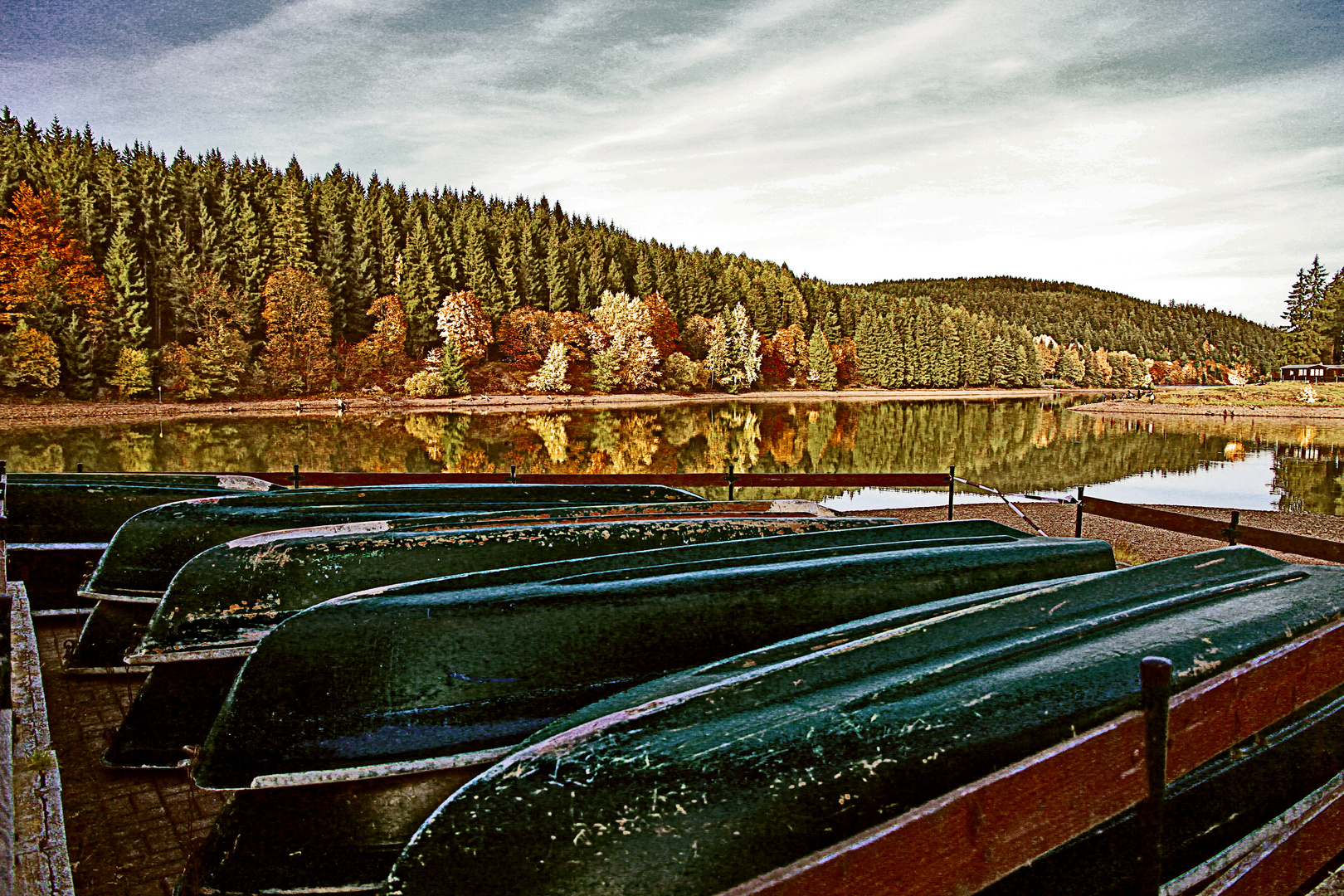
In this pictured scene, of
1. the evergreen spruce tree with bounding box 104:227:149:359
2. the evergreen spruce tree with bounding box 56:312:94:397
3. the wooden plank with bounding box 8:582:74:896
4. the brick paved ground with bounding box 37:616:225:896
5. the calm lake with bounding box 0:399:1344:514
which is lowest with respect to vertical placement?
the calm lake with bounding box 0:399:1344:514

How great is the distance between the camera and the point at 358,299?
73875mm

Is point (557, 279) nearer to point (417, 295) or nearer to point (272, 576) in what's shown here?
point (417, 295)

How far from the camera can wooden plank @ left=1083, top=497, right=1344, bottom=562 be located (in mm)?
4742

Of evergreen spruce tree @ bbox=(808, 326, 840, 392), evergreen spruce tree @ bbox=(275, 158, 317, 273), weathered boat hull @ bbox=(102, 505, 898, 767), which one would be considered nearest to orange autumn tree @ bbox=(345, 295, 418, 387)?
evergreen spruce tree @ bbox=(275, 158, 317, 273)

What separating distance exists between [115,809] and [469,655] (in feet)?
7.72

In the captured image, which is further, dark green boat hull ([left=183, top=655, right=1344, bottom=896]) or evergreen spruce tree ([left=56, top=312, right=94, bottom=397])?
evergreen spruce tree ([left=56, top=312, right=94, bottom=397])

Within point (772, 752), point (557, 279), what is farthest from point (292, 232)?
point (772, 752)

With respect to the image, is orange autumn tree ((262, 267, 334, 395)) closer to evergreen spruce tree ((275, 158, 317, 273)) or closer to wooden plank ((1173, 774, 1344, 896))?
evergreen spruce tree ((275, 158, 317, 273))

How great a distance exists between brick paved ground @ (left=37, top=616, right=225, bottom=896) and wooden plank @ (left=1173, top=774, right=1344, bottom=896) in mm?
3536

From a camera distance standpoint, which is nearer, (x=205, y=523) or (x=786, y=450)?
(x=205, y=523)

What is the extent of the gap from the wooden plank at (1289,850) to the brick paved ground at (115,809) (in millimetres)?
3536

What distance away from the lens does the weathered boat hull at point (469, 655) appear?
90.3 inches

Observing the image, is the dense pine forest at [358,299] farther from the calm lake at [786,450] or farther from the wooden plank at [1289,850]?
the wooden plank at [1289,850]

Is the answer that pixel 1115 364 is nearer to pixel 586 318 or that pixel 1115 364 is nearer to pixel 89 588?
pixel 586 318
